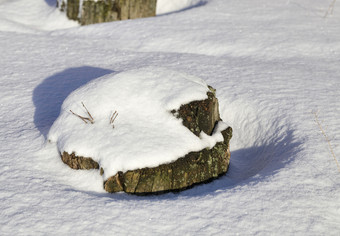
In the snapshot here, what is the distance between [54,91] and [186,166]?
2.24 m

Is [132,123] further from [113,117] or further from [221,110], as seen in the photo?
[221,110]

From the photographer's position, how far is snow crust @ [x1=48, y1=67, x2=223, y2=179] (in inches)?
127

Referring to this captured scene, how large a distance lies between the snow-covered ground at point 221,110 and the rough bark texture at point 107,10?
27 cm

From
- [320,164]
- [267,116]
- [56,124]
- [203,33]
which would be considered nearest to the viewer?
[320,164]

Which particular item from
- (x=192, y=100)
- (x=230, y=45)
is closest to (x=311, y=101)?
(x=192, y=100)

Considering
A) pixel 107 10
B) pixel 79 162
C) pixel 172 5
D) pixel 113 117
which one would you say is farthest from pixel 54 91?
pixel 172 5

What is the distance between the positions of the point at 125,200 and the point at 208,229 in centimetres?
66

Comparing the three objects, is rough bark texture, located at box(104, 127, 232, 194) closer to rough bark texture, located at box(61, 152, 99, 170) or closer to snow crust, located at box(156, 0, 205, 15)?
rough bark texture, located at box(61, 152, 99, 170)

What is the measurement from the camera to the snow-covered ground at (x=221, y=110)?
2.83 meters

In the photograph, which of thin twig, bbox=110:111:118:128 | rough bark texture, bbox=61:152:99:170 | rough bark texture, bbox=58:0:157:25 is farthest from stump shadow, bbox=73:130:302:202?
rough bark texture, bbox=58:0:157:25

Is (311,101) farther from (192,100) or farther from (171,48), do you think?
(171,48)

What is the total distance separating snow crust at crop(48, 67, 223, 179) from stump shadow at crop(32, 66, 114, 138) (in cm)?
54

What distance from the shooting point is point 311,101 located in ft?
14.6

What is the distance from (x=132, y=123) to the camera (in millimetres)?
3459
